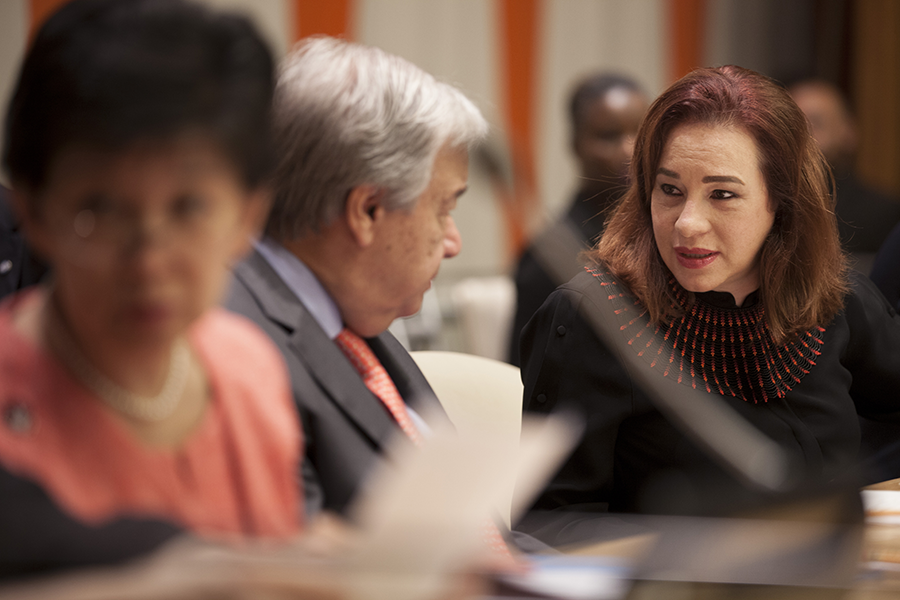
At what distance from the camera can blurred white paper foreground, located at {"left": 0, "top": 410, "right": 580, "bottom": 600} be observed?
603 millimetres

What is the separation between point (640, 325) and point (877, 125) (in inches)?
159

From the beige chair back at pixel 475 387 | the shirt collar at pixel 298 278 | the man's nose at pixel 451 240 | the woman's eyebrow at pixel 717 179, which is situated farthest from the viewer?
the beige chair back at pixel 475 387

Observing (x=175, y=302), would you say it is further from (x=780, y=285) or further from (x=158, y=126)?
(x=780, y=285)

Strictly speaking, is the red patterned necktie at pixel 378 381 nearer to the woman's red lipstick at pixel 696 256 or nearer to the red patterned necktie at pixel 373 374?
the red patterned necktie at pixel 373 374

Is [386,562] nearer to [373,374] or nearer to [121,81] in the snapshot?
[121,81]

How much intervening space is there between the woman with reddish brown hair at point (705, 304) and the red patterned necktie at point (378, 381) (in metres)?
0.38

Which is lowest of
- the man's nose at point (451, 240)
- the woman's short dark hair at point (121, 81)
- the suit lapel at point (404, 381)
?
the suit lapel at point (404, 381)

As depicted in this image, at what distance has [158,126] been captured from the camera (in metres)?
0.62

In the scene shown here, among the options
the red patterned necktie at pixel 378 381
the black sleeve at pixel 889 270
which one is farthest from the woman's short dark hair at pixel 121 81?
the black sleeve at pixel 889 270

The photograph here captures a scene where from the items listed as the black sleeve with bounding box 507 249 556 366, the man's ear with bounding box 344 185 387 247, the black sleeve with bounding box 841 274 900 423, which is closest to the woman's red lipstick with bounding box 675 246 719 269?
the black sleeve with bounding box 841 274 900 423

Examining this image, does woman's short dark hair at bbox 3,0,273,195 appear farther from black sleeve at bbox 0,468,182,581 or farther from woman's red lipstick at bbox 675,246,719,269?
woman's red lipstick at bbox 675,246,719,269

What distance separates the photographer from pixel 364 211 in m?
0.99

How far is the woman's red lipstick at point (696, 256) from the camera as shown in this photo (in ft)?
4.65

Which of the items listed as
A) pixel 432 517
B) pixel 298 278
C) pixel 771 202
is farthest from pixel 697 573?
pixel 771 202
